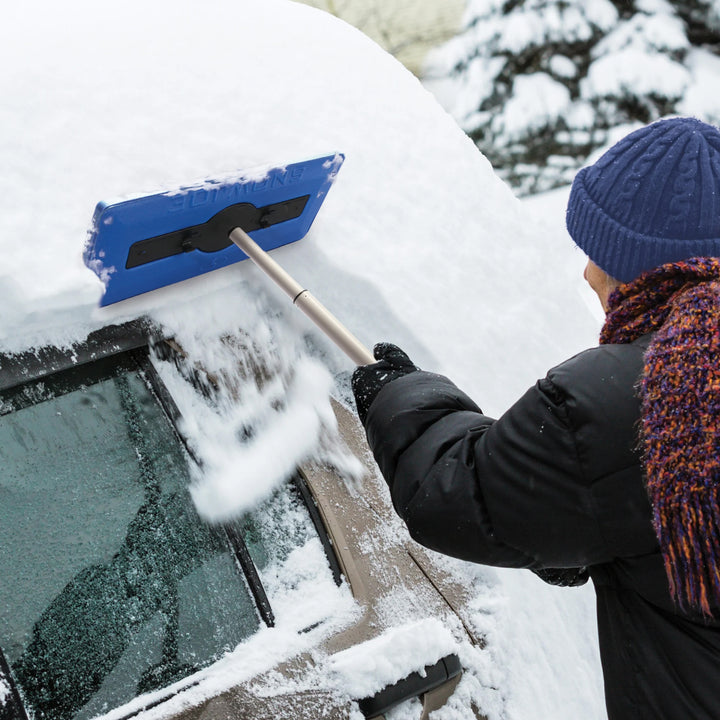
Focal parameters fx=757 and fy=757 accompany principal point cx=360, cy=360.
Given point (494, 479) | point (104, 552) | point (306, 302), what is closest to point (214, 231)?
point (306, 302)

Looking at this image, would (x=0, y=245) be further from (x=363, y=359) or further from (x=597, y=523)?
(x=597, y=523)

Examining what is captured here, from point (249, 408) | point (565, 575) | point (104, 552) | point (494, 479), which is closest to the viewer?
point (494, 479)

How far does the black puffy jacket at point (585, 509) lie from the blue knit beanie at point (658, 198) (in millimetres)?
191

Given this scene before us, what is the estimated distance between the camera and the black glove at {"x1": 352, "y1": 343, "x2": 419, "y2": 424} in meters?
1.44

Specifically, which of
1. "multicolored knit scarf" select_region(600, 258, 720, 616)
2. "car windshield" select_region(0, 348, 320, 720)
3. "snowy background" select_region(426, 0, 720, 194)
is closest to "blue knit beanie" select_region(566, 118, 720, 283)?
"multicolored knit scarf" select_region(600, 258, 720, 616)

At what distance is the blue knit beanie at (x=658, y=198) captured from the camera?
116 centimetres

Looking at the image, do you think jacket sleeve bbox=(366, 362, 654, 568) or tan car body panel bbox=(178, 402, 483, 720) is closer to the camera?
jacket sleeve bbox=(366, 362, 654, 568)

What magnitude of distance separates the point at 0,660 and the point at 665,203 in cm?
129

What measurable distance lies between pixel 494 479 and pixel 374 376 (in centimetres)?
41

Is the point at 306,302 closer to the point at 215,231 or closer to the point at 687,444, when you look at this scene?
the point at 215,231

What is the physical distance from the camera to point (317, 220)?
6.59 feet

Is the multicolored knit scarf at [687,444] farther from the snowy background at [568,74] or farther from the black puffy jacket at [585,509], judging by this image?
the snowy background at [568,74]

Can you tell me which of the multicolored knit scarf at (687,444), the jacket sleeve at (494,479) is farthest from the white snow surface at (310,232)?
the multicolored knit scarf at (687,444)

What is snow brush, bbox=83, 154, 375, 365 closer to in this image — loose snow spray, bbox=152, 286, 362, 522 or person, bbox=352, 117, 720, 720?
loose snow spray, bbox=152, 286, 362, 522
